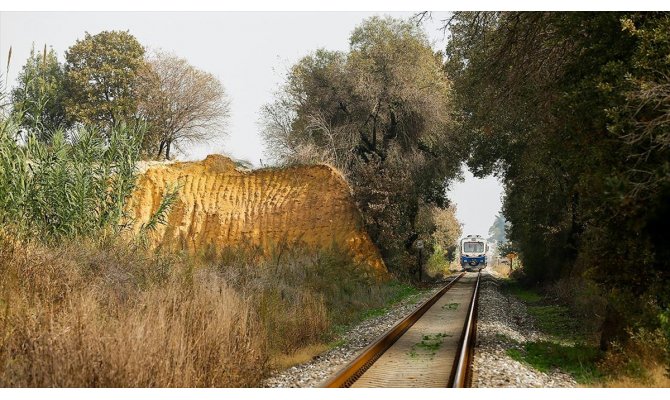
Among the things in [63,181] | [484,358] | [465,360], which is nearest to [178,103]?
[63,181]

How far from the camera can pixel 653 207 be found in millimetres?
9109

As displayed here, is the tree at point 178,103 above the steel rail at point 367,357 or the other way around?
above

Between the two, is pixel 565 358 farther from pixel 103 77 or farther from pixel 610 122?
pixel 103 77

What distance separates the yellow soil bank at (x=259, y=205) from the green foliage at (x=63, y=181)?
46.0 feet

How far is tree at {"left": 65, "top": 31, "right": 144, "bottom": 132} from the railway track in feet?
66.6

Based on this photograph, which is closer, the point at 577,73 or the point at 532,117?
the point at 577,73

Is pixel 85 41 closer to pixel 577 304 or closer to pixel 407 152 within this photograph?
pixel 407 152

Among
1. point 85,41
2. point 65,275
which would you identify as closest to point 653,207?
point 65,275

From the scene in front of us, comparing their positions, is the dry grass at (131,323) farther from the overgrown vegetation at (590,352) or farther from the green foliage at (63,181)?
the overgrown vegetation at (590,352)

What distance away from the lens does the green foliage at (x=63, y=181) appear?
462 inches

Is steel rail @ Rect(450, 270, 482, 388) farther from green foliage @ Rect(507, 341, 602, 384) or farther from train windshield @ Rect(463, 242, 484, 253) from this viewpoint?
train windshield @ Rect(463, 242, 484, 253)

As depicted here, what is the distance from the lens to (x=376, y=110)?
1369 inches

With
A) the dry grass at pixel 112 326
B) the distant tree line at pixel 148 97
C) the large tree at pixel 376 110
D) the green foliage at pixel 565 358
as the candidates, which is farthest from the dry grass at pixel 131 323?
the distant tree line at pixel 148 97

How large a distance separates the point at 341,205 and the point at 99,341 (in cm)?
2313
